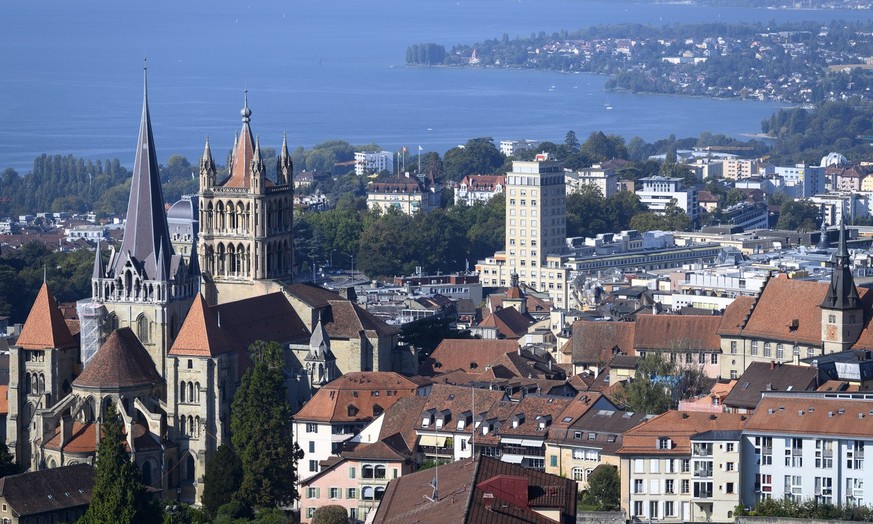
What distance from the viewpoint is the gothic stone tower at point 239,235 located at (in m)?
83.9

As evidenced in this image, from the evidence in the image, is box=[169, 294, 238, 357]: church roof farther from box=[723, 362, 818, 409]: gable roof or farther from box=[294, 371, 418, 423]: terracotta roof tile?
box=[723, 362, 818, 409]: gable roof

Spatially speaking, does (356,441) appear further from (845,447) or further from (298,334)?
(845,447)

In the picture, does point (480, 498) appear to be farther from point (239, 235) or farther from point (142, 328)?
point (239, 235)

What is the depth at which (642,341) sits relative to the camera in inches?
3152

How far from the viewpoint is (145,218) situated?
78.9 metres

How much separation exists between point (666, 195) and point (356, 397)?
302ft

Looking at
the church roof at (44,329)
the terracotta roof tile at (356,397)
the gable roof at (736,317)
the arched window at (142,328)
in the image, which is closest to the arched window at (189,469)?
the terracotta roof tile at (356,397)

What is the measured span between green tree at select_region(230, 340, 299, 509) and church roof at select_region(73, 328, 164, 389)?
11.0 feet

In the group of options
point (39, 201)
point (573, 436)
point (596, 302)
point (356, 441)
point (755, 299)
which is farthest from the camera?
point (39, 201)

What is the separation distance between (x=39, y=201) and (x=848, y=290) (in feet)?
408

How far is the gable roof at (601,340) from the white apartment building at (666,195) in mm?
79585

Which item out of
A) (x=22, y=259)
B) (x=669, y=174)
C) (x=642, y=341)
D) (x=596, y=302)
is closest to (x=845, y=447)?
(x=642, y=341)

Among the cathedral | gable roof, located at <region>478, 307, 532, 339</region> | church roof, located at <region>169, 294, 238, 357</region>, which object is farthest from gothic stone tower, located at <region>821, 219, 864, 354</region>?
gable roof, located at <region>478, 307, 532, 339</region>

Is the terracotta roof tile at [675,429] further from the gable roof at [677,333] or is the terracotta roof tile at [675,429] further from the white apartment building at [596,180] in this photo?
the white apartment building at [596,180]
